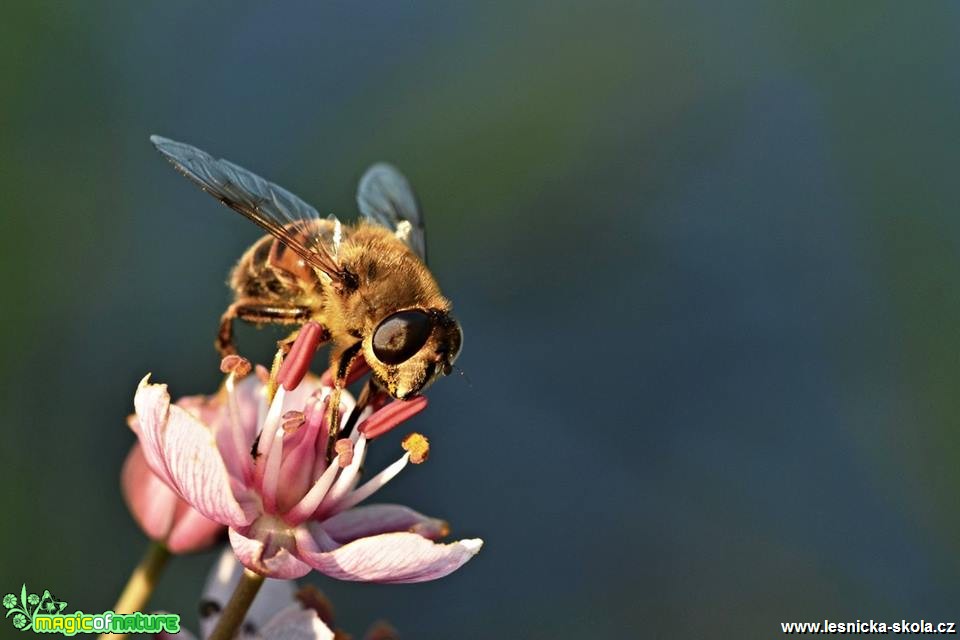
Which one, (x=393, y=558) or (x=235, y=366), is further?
(x=235, y=366)

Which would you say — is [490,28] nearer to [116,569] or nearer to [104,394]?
[104,394]

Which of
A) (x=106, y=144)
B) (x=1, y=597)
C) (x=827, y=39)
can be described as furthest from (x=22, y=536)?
(x=827, y=39)

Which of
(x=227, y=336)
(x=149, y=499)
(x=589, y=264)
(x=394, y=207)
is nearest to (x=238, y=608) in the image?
(x=149, y=499)

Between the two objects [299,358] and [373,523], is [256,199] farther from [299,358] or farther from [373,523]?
[373,523]

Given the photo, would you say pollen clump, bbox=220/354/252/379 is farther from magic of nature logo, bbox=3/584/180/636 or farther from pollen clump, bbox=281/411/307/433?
magic of nature logo, bbox=3/584/180/636

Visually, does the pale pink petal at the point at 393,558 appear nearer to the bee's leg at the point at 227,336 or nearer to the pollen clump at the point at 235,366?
the pollen clump at the point at 235,366

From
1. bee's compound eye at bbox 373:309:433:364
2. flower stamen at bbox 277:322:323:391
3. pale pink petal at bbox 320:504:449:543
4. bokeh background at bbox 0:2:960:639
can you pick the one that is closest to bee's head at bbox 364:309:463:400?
bee's compound eye at bbox 373:309:433:364
